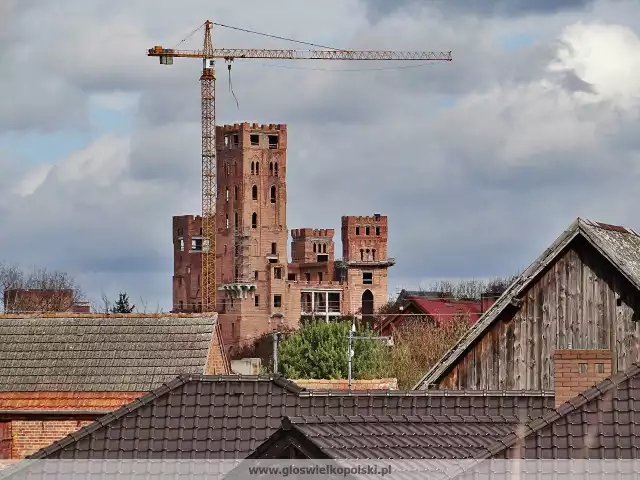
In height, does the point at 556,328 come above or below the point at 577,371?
above

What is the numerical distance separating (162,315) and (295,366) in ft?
193

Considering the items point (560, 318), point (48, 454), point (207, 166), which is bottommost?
point (48, 454)

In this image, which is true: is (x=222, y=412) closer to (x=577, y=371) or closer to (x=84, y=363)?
(x=577, y=371)

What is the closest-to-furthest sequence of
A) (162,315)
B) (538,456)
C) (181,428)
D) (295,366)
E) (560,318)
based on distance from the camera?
(538,456)
(181,428)
(560,318)
(162,315)
(295,366)

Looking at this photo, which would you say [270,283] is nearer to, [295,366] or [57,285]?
[57,285]

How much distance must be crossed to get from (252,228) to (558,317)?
13847cm

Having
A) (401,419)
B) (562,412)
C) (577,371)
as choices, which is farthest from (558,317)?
(562,412)

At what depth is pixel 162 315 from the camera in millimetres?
29109

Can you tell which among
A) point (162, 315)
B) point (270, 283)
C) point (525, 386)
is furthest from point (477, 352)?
point (270, 283)

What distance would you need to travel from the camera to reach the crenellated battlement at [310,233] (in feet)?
548

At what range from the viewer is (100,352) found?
29297mm

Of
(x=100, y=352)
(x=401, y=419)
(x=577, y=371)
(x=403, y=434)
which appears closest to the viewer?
(x=403, y=434)

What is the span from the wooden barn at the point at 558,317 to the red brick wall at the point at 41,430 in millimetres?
9652

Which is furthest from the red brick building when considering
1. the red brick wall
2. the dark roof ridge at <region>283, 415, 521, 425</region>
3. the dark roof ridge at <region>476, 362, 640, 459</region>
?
the dark roof ridge at <region>476, 362, 640, 459</region>
